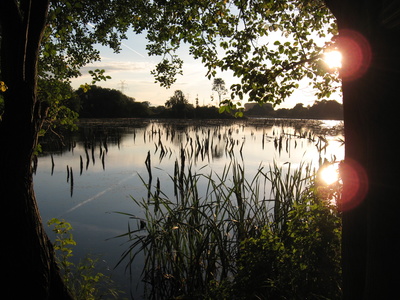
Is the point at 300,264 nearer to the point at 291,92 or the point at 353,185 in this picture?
the point at 353,185

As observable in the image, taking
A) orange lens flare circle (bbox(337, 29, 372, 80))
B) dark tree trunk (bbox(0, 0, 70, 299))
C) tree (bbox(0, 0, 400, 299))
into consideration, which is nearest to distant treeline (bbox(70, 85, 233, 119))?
tree (bbox(0, 0, 400, 299))

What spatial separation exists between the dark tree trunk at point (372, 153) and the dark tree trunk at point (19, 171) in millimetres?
3006

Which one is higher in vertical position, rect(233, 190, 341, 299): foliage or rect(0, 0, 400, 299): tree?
rect(0, 0, 400, 299): tree

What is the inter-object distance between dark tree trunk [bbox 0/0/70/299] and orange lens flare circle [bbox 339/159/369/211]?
10.1 ft

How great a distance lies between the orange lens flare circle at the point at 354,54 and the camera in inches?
86.6

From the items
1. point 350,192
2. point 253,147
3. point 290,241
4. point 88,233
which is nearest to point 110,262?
point 88,233

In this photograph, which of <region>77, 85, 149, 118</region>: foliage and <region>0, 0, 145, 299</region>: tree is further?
<region>77, 85, 149, 118</region>: foliage

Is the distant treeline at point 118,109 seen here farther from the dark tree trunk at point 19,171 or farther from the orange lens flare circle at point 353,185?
the orange lens flare circle at point 353,185

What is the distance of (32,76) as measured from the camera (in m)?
3.44

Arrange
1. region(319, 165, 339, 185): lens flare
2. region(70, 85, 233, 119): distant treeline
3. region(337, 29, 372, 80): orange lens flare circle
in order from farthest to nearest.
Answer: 1. region(70, 85, 233, 119): distant treeline
2. region(319, 165, 339, 185): lens flare
3. region(337, 29, 372, 80): orange lens flare circle

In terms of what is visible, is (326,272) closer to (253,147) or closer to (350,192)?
(350,192)

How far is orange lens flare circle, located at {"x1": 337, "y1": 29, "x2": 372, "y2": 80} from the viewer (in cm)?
220

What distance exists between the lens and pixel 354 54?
2.30m

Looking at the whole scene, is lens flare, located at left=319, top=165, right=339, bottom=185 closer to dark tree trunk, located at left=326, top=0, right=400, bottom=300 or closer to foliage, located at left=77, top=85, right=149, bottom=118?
dark tree trunk, located at left=326, top=0, right=400, bottom=300
